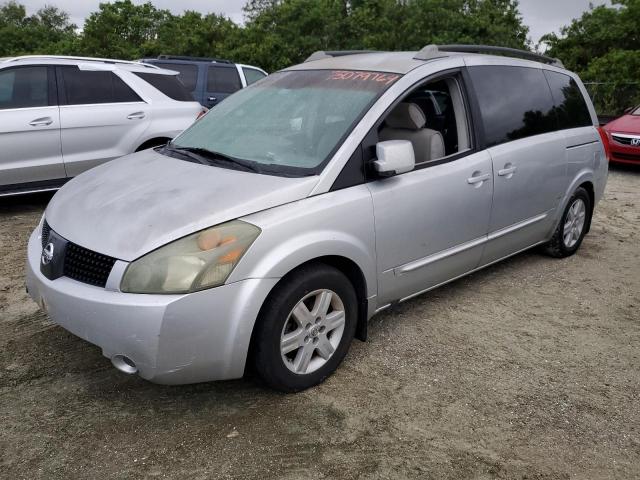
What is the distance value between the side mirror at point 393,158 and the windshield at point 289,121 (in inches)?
8.9

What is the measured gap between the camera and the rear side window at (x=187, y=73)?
11.1m

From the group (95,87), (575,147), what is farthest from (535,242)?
(95,87)

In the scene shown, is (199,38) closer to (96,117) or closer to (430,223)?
(96,117)

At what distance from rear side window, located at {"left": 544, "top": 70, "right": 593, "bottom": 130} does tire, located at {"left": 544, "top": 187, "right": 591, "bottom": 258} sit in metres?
0.58

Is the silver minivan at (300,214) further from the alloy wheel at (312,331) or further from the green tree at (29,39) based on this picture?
the green tree at (29,39)

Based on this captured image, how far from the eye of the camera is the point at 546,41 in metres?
23.4

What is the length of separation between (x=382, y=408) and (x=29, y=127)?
191 inches

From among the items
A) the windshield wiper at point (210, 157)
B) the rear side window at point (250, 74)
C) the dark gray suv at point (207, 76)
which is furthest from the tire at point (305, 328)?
the rear side window at point (250, 74)

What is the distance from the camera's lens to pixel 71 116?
6.53 meters

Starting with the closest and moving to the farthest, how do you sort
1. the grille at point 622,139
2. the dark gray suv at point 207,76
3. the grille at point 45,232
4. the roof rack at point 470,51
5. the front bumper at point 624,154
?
the grille at point 45,232 → the roof rack at point 470,51 → the front bumper at point 624,154 → the grille at point 622,139 → the dark gray suv at point 207,76

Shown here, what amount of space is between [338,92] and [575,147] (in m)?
2.37

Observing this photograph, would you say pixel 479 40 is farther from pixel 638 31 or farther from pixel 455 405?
pixel 455 405

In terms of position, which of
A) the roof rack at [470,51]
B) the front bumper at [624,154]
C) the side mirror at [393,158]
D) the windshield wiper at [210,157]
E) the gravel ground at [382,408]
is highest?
Answer: the roof rack at [470,51]

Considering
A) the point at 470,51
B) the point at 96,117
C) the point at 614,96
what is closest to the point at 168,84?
the point at 96,117
